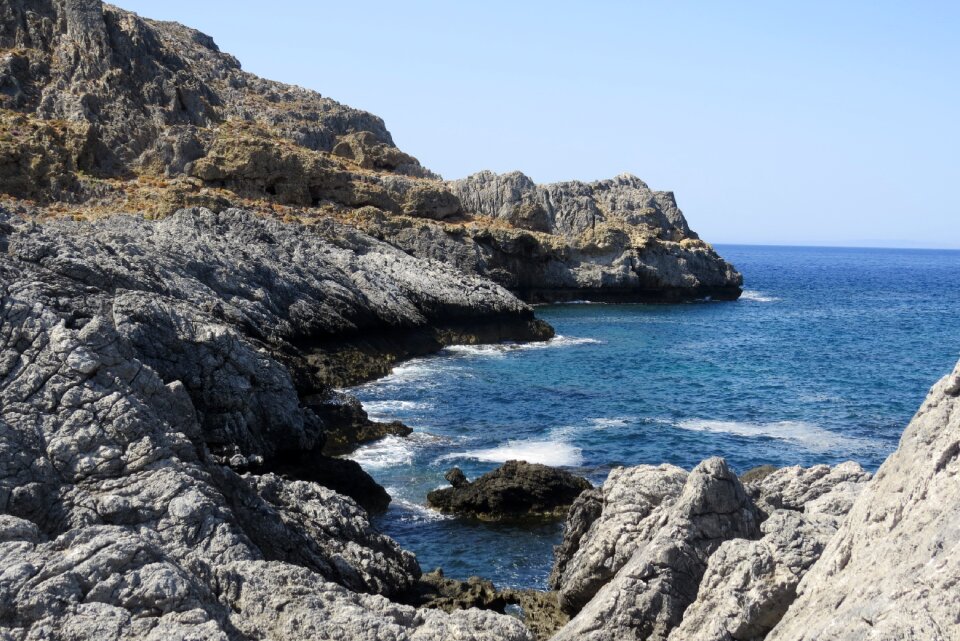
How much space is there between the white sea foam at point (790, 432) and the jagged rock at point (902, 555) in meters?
26.8

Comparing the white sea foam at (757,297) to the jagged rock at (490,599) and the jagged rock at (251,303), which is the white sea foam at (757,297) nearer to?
the jagged rock at (251,303)

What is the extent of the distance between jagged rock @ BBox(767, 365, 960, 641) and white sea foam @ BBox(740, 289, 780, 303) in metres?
95.2

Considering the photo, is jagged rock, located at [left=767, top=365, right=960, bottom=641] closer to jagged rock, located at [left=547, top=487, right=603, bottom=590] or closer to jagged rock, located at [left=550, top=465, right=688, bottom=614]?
jagged rock, located at [left=550, top=465, right=688, bottom=614]

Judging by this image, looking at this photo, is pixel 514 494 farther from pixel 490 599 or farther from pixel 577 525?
pixel 490 599

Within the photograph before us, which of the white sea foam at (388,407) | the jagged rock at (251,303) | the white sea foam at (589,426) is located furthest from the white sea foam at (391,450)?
the white sea foam at (589,426)

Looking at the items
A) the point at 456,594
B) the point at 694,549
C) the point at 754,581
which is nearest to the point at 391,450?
the point at 456,594

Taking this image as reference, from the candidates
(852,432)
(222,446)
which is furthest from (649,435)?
(222,446)

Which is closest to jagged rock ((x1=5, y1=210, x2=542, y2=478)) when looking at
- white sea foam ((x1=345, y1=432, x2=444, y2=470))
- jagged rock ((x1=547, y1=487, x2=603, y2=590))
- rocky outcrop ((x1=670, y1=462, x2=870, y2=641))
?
white sea foam ((x1=345, y1=432, x2=444, y2=470))

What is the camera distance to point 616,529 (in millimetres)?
17422

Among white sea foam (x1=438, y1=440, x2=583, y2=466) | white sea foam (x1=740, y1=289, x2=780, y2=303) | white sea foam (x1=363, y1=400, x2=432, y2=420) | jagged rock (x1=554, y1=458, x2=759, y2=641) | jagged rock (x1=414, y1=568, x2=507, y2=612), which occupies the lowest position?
white sea foam (x1=438, y1=440, x2=583, y2=466)

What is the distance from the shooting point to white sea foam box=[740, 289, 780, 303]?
103300 mm

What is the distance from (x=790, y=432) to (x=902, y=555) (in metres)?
31.1

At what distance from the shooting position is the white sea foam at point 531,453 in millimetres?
32562

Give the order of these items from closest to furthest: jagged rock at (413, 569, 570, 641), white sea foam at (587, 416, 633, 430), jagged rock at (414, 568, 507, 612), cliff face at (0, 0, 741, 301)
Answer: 1. jagged rock at (413, 569, 570, 641)
2. jagged rock at (414, 568, 507, 612)
3. white sea foam at (587, 416, 633, 430)
4. cliff face at (0, 0, 741, 301)
